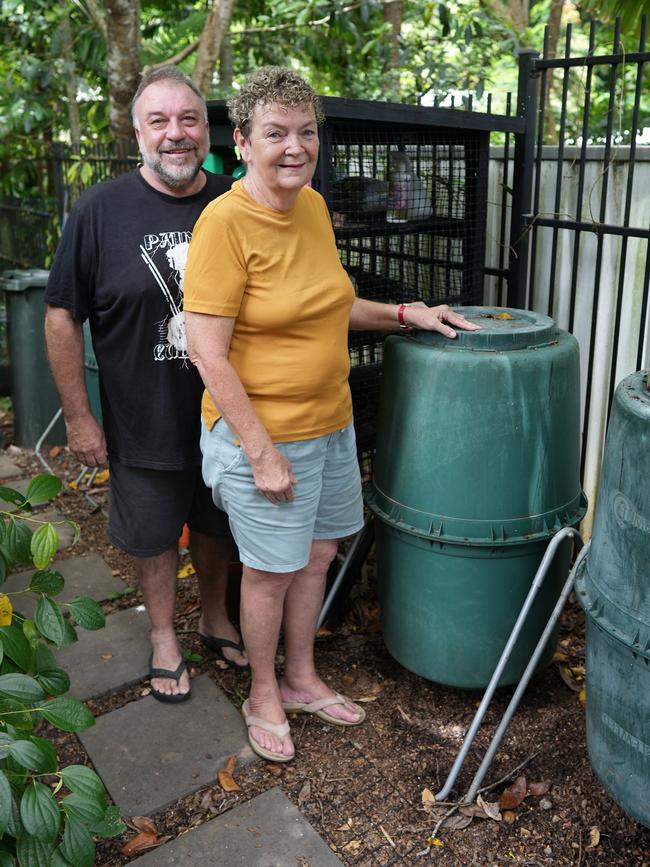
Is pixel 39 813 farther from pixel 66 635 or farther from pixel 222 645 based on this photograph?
pixel 222 645

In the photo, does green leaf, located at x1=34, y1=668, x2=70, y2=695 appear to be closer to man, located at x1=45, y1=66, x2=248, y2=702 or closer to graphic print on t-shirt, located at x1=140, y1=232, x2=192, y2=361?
man, located at x1=45, y1=66, x2=248, y2=702

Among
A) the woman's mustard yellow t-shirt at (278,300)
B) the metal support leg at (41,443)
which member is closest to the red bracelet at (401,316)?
the woman's mustard yellow t-shirt at (278,300)

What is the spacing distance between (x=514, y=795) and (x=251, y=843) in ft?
2.52

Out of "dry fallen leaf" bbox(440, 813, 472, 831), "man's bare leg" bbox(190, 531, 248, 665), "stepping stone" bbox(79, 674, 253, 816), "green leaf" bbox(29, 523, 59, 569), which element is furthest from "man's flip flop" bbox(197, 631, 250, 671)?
"green leaf" bbox(29, 523, 59, 569)

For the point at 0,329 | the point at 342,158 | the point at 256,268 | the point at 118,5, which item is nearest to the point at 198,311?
the point at 256,268

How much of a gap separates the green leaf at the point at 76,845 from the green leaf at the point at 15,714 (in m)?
0.21

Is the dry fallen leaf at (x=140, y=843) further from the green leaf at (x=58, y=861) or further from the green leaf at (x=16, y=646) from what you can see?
the green leaf at (x=16, y=646)

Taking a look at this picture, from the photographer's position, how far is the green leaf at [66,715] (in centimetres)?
170

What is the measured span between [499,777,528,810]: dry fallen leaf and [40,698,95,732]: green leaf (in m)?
1.26

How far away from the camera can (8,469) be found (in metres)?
5.04

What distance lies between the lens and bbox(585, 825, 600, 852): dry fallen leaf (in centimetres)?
219

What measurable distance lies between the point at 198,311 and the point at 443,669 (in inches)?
54.9

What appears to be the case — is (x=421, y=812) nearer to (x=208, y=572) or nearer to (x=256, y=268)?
(x=208, y=572)

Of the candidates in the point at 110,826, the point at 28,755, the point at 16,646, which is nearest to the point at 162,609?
the point at 110,826
